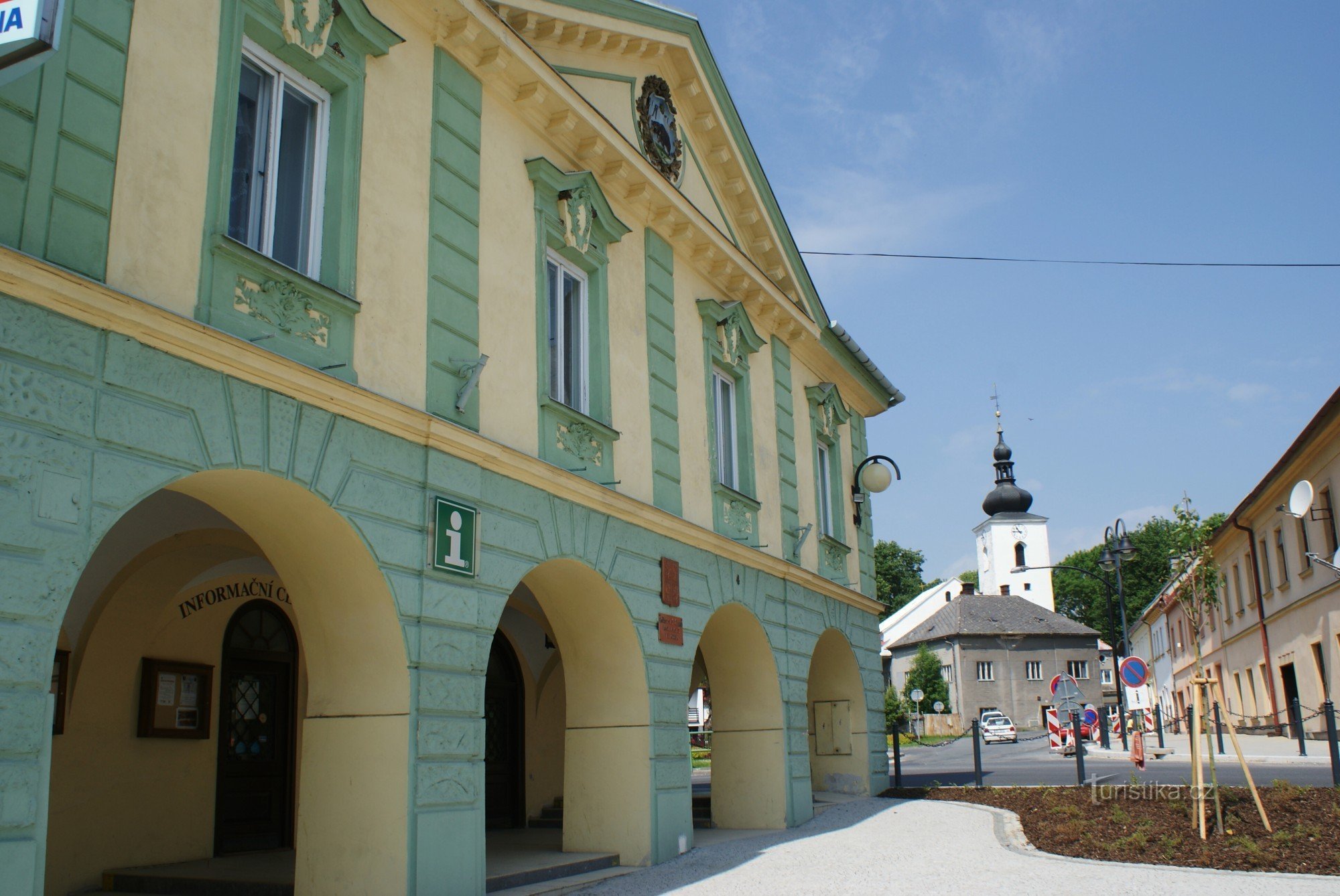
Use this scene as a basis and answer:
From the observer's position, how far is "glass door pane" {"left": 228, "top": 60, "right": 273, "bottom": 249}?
288 inches

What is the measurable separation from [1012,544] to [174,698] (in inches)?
3287

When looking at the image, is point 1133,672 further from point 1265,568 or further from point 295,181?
point 1265,568

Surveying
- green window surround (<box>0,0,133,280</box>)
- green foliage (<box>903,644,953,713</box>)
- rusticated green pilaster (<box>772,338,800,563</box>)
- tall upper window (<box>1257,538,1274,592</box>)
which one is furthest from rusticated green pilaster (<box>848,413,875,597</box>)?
green foliage (<box>903,644,953,713</box>)

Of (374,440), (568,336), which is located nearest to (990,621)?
(568,336)

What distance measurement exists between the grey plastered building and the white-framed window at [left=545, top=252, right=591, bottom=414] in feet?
191

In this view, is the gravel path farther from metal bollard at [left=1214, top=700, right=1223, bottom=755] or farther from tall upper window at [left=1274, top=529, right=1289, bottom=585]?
tall upper window at [left=1274, top=529, right=1289, bottom=585]

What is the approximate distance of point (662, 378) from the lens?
40.0ft

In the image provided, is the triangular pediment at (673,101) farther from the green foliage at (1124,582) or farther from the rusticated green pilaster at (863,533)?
the green foliage at (1124,582)

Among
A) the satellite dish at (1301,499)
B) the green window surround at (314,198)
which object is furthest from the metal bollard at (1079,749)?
the green window surround at (314,198)

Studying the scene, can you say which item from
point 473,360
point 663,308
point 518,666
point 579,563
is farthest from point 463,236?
point 518,666

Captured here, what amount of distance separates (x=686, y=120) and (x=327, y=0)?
6691 millimetres

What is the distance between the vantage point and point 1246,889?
862cm

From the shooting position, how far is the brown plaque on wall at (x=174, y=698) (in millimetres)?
9938

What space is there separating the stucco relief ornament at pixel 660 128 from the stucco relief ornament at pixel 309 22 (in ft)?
17.0
